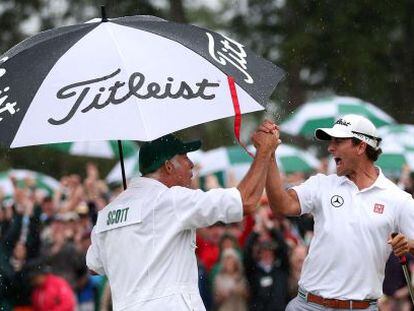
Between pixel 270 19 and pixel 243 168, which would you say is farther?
pixel 270 19

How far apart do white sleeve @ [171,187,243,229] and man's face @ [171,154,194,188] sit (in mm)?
321

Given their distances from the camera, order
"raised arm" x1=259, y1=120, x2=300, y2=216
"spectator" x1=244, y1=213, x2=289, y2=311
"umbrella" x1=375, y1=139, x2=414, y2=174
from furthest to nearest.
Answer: "umbrella" x1=375, y1=139, x2=414, y2=174, "spectator" x1=244, y1=213, x2=289, y2=311, "raised arm" x1=259, y1=120, x2=300, y2=216

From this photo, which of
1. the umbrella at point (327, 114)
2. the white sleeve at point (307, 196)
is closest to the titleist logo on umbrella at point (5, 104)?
the white sleeve at point (307, 196)

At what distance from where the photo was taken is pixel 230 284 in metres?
14.9

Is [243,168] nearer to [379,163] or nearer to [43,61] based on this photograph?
[379,163]

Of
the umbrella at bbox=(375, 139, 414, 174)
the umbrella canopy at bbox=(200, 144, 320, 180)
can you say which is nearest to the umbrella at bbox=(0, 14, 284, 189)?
the umbrella at bbox=(375, 139, 414, 174)

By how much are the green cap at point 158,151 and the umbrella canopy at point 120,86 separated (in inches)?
18.1

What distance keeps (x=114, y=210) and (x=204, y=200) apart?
593mm

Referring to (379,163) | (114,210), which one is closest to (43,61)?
(114,210)

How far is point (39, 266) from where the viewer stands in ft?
50.3

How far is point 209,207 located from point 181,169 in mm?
473

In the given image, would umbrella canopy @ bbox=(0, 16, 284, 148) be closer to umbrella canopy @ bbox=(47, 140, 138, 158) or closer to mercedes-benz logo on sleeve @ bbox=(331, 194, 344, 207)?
mercedes-benz logo on sleeve @ bbox=(331, 194, 344, 207)

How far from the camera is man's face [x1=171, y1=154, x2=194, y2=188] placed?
7.28 m

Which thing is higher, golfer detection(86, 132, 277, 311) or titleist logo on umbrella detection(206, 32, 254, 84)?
titleist logo on umbrella detection(206, 32, 254, 84)
